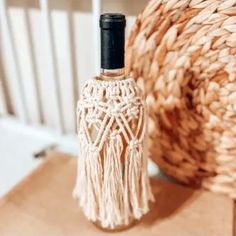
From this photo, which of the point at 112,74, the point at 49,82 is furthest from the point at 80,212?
the point at 49,82

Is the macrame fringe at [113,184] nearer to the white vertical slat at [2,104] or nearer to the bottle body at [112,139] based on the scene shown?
the bottle body at [112,139]

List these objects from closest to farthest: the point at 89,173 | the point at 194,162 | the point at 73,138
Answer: the point at 89,173
the point at 194,162
the point at 73,138

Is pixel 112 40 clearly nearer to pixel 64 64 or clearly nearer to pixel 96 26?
pixel 96 26

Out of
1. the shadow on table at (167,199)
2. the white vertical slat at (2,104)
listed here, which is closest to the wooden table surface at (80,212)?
the shadow on table at (167,199)

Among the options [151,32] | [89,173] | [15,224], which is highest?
[151,32]

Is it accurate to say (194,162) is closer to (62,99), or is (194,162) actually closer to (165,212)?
(165,212)

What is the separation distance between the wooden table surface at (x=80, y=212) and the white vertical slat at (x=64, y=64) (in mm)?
204

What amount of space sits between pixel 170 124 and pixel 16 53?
1.42 ft

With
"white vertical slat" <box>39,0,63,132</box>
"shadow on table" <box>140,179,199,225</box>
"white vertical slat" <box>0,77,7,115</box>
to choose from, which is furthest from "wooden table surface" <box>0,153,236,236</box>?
"white vertical slat" <box>0,77,7,115</box>

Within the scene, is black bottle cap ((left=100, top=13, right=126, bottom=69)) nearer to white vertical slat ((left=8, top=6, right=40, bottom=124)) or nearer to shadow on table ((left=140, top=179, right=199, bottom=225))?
shadow on table ((left=140, top=179, right=199, bottom=225))

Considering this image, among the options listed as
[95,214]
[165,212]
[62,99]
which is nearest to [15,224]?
[95,214]

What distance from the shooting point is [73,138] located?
799 mm

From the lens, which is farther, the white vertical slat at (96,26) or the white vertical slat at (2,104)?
the white vertical slat at (2,104)

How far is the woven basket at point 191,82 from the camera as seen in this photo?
0.51 metres
